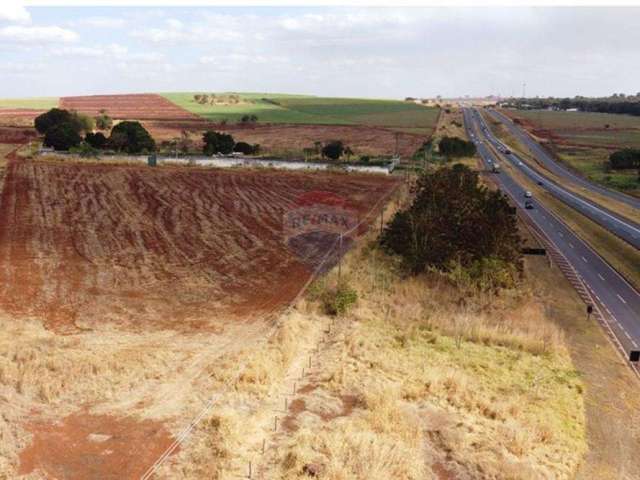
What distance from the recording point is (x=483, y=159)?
107125 mm

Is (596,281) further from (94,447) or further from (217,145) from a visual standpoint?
(217,145)

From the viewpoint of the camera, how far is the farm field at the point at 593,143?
301 feet

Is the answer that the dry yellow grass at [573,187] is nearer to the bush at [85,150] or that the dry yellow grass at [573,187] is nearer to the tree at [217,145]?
the tree at [217,145]

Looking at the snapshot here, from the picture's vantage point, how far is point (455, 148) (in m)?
100

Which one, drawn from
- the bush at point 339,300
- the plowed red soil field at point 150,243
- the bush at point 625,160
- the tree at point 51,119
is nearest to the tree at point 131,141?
the plowed red soil field at point 150,243

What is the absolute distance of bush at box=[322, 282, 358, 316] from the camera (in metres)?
29.2

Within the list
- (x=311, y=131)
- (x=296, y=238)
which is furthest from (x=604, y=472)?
(x=311, y=131)

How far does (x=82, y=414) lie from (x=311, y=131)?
131 metres

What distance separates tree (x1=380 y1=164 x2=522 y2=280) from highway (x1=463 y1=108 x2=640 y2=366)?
17.9 ft

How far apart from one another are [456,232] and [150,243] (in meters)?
22.0

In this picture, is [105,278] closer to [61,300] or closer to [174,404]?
[61,300]

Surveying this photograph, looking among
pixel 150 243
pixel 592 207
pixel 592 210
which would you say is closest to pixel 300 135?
pixel 592 207

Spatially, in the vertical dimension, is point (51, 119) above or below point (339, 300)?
above

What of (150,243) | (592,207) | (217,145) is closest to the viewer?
(150,243)
